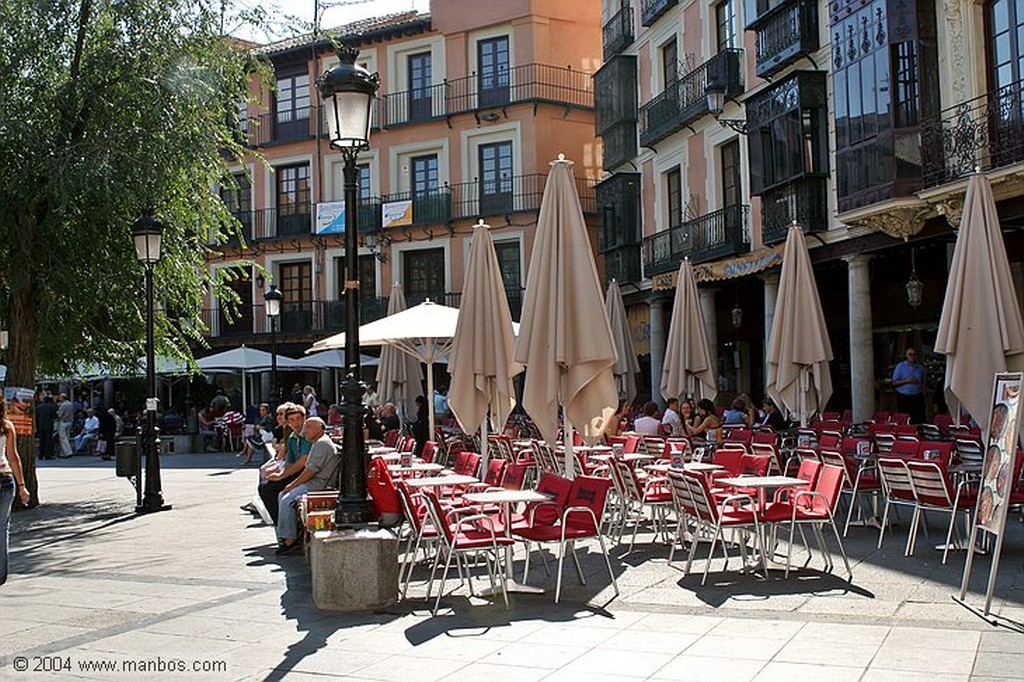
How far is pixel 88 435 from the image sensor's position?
31.7 metres

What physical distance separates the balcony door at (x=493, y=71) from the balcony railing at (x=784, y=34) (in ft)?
48.2

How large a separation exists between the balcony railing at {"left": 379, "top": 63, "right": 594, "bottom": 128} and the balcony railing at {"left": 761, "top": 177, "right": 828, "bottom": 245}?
15079 mm

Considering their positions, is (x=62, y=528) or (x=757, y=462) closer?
(x=757, y=462)

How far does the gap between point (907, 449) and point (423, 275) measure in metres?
27.8

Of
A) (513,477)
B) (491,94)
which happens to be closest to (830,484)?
(513,477)

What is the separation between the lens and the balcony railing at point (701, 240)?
22953 millimetres

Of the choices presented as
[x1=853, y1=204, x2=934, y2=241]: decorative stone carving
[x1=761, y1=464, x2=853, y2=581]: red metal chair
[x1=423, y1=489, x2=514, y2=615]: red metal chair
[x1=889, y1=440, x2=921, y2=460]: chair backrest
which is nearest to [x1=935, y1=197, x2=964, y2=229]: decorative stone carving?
[x1=853, y1=204, x2=934, y2=241]: decorative stone carving

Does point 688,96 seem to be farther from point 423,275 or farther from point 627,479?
point 627,479

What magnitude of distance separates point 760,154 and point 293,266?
2218 cm

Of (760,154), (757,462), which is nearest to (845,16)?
(760,154)

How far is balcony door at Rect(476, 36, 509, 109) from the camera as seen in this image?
35.7 metres

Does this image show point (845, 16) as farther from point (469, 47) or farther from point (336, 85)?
point (469, 47)

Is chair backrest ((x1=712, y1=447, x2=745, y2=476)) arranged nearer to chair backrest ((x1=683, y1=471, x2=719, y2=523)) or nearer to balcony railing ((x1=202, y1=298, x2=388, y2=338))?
chair backrest ((x1=683, y1=471, x2=719, y2=523))

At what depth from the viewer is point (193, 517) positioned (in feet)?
47.3
